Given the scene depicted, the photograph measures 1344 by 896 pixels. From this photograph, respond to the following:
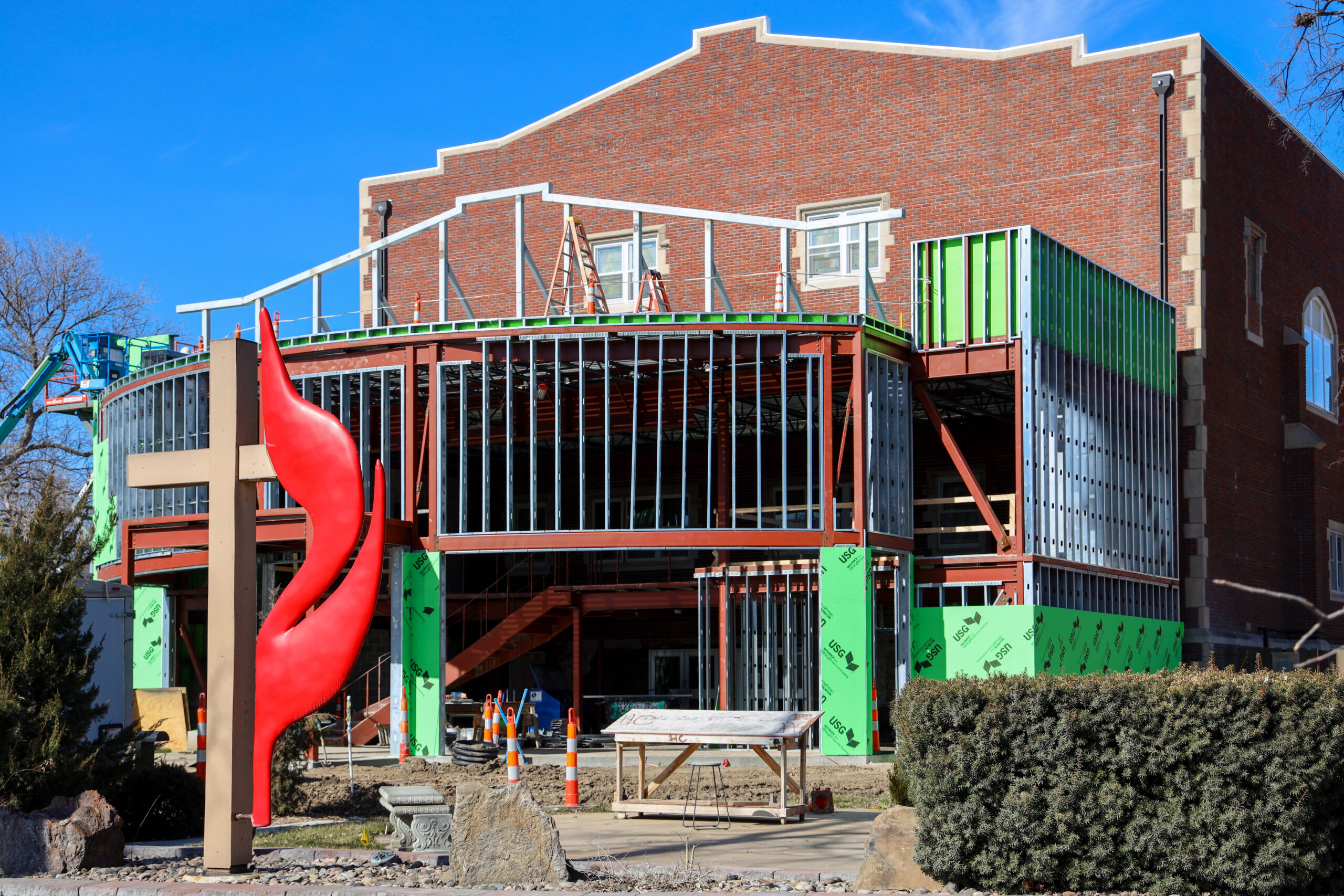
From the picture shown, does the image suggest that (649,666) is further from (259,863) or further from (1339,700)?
(1339,700)

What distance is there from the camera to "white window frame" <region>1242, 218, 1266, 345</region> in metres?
32.7

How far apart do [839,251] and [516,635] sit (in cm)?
1117

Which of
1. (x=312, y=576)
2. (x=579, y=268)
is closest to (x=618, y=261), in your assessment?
(x=579, y=268)

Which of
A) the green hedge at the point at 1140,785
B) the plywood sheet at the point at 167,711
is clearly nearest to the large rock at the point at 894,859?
the green hedge at the point at 1140,785

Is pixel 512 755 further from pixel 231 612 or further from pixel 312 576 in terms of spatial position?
pixel 312 576

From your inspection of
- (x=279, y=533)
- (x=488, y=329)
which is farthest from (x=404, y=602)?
(x=488, y=329)

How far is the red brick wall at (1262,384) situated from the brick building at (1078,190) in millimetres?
67

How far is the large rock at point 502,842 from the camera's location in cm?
1050

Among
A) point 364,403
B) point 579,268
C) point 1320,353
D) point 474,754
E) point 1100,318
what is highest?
point 579,268

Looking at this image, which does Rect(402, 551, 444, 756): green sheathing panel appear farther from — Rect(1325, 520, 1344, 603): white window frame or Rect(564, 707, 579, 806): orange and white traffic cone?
Rect(1325, 520, 1344, 603): white window frame

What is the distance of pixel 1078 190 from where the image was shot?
1262 inches

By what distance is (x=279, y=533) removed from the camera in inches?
974

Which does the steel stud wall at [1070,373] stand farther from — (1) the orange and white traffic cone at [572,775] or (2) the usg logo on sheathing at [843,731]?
(1) the orange and white traffic cone at [572,775]

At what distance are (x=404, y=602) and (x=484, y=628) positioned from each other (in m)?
9.03
